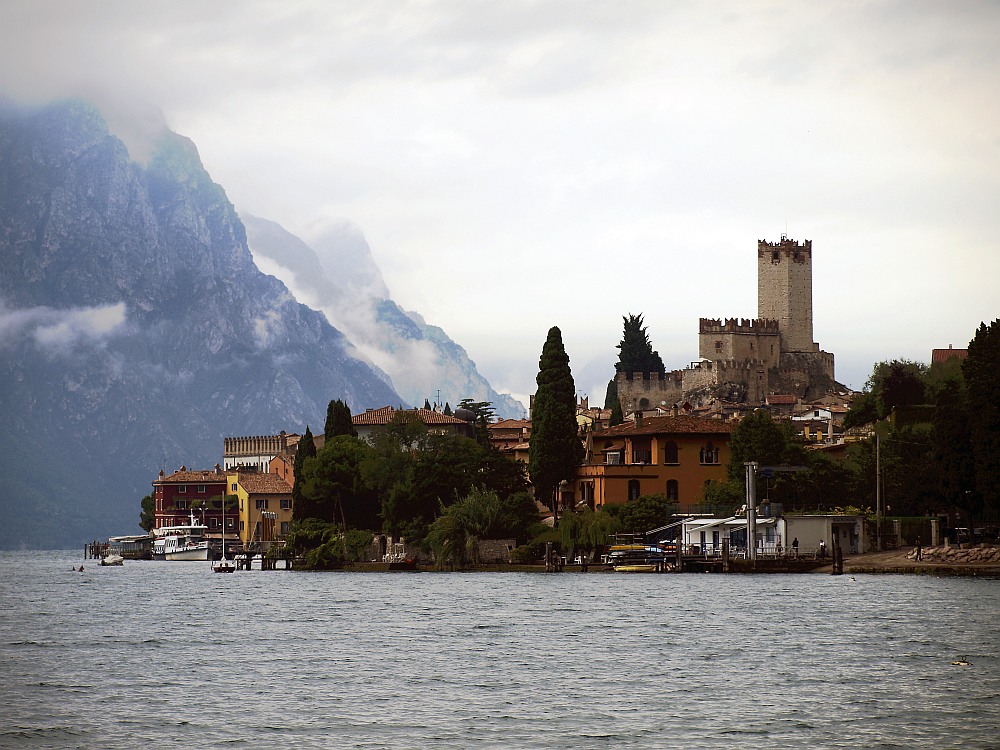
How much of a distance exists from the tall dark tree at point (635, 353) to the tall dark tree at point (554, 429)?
95.8 meters

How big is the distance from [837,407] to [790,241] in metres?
42.6

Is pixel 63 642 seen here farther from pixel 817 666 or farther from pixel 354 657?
pixel 817 666

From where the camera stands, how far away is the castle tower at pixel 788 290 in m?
192

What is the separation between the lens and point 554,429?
88.3 meters

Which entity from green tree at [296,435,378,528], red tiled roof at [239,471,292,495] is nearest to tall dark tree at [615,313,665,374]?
red tiled roof at [239,471,292,495]

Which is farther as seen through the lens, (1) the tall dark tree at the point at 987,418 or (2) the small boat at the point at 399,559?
(2) the small boat at the point at 399,559

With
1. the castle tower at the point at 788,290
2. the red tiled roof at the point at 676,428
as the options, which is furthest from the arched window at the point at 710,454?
the castle tower at the point at 788,290

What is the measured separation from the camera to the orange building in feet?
301

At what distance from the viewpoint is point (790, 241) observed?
19375cm

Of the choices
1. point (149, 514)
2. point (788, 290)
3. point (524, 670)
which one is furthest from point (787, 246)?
point (524, 670)

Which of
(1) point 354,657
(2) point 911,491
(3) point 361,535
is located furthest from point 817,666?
(3) point 361,535

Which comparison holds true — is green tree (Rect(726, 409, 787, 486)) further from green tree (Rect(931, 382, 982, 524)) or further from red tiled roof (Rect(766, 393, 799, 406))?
red tiled roof (Rect(766, 393, 799, 406))

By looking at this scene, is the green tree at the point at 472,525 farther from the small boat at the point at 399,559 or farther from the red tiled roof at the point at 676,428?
the red tiled roof at the point at 676,428

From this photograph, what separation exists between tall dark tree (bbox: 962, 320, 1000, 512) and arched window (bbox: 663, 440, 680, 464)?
76.6ft
